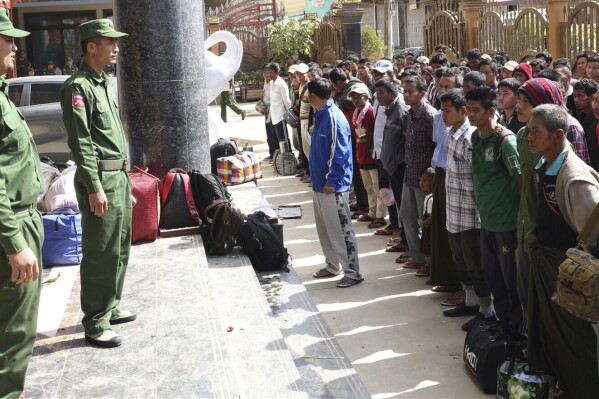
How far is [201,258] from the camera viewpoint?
644cm

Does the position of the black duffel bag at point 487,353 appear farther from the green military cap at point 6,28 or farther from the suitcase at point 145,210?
the green military cap at point 6,28

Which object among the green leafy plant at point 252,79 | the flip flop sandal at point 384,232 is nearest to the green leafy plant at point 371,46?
the green leafy plant at point 252,79

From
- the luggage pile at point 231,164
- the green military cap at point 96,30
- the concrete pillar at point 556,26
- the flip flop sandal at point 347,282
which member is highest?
the concrete pillar at point 556,26

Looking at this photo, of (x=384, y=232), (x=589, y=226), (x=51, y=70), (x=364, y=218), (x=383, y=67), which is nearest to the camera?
(x=589, y=226)

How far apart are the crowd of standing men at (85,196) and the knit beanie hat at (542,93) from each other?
2.65m

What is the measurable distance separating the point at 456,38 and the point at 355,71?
17.1 feet

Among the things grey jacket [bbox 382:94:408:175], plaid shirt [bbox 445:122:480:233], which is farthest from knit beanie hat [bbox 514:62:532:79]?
plaid shirt [bbox 445:122:480:233]

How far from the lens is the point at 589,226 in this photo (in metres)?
4.00

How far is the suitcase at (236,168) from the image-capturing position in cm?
905

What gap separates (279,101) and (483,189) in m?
7.99

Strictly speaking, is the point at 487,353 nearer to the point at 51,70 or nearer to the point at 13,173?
the point at 13,173

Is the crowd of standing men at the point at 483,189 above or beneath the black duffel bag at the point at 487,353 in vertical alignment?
above

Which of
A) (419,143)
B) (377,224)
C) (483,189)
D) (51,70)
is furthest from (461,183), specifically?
(51,70)

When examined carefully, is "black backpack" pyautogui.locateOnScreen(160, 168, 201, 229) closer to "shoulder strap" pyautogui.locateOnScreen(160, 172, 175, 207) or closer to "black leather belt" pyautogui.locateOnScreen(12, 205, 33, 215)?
"shoulder strap" pyautogui.locateOnScreen(160, 172, 175, 207)
